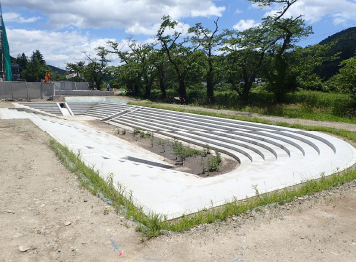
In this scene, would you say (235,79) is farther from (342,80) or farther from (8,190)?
(8,190)

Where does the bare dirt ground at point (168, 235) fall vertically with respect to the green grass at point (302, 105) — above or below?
below

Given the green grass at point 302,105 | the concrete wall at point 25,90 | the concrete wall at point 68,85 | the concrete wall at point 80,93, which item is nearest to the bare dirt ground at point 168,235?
the green grass at point 302,105

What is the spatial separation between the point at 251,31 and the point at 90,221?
72.2ft

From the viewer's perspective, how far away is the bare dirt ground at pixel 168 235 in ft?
11.1

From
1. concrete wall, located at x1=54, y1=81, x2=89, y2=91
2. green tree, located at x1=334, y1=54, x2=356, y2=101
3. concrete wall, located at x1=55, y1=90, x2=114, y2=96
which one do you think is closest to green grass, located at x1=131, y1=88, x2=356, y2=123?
green tree, located at x1=334, y1=54, x2=356, y2=101

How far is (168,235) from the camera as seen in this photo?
3.88 meters

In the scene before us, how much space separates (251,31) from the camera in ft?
74.1

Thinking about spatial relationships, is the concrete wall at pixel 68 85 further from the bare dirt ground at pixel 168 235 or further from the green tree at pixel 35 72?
the green tree at pixel 35 72

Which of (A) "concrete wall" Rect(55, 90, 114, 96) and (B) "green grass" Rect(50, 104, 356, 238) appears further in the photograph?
(A) "concrete wall" Rect(55, 90, 114, 96)

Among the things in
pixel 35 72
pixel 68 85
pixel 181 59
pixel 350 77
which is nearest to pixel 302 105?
pixel 350 77

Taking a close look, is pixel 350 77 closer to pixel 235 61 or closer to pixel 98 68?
pixel 235 61

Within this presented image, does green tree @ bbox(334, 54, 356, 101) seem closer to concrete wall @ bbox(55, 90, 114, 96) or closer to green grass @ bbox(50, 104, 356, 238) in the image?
green grass @ bbox(50, 104, 356, 238)

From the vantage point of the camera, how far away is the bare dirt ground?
3.40 metres

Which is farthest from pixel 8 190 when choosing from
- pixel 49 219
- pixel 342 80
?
pixel 342 80
